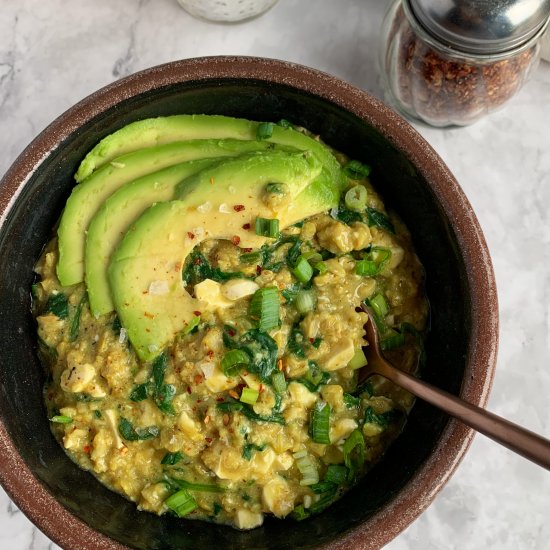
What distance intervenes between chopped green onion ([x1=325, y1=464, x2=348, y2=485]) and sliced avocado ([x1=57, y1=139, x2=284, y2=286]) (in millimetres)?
1003

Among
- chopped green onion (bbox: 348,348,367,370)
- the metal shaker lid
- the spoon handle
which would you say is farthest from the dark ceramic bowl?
the metal shaker lid

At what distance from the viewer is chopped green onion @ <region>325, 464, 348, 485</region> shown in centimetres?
248

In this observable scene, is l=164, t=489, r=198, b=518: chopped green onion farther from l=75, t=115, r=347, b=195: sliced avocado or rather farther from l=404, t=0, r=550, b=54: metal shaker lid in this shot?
l=404, t=0, r=550, b=54: metal shaker lid

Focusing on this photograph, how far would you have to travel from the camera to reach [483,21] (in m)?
2.55

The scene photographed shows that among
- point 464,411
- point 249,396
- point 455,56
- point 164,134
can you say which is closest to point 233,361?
point 249,396

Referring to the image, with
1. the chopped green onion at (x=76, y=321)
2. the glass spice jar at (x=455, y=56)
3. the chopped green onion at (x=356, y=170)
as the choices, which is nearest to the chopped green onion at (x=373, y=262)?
the chopped green onion at (x=356, y=170)

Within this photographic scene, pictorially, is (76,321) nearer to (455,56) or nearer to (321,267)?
(321,267)

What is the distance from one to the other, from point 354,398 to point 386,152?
2.73 feet

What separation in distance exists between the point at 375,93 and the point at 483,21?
2.47 ft

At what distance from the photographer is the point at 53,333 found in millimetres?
2553

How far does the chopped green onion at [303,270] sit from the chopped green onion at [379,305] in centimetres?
24

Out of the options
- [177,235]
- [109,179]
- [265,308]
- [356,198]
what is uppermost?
[109,179]

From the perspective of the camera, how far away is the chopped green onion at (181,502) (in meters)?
2.46

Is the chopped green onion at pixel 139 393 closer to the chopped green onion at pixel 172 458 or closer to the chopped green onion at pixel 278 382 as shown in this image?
the chopped green onion at pixel 172 458
